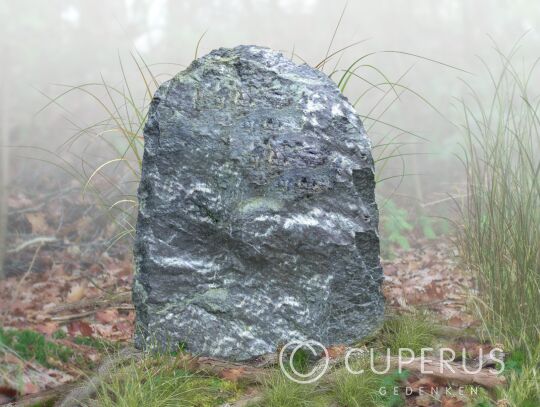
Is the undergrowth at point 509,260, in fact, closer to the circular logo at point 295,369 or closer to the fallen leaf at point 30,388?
the circular logo at point 295,369

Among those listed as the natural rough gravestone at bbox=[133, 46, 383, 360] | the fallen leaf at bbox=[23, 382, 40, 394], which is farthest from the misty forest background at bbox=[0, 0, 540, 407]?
the natural rough gravestone at bbox=[133, 46, 383, 360]

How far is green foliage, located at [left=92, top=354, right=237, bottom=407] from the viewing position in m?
2.53

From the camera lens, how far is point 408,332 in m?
3.15

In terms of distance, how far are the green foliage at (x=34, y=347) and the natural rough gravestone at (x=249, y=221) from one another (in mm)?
1125

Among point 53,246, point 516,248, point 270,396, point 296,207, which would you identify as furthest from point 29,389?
point 53,246

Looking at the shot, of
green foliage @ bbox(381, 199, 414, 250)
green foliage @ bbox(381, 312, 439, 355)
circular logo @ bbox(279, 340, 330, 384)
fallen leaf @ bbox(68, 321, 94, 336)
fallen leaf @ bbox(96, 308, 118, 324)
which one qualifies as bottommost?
circular logo @ bbox(279, 340, 330, 384)

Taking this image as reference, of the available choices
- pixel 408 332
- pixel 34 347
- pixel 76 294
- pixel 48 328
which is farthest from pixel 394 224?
pixel 34 347

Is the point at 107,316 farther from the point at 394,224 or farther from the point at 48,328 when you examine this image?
the point at 394,224

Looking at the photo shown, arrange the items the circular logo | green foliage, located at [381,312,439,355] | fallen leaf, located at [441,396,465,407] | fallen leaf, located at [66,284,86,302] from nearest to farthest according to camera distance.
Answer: fallen leaf, located at [441,396,465,407]
the circular logo
green foliage, located at [381,312,439,355]
fallen leaf, located at [66,284,86,302]

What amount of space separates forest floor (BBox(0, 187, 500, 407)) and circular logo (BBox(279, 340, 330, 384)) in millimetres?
395

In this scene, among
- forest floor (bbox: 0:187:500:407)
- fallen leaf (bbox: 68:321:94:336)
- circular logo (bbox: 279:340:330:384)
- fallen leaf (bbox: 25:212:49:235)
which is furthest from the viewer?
fallen leaf (bbox: 25:212:49:235)

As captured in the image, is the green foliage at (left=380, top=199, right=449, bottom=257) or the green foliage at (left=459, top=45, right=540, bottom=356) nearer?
the green foliage at (left=459, top=45, right=540, bottom=356)

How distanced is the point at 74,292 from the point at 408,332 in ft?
9.65

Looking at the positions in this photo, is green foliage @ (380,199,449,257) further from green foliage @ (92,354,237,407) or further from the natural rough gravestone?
green foliage @ (92,354,237,407)
